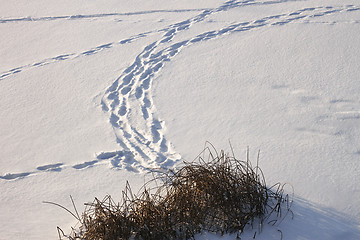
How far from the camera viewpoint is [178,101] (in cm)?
346

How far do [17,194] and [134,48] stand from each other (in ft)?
7.31

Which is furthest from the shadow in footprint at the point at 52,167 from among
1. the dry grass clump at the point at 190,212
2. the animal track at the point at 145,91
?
the dry grass clump at the point at 190,212

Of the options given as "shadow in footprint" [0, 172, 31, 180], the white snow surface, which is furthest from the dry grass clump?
"shadow in footprint" [0, 172, 31, 180]

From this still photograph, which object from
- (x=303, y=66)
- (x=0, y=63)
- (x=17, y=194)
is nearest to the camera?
(x=17, y=194)

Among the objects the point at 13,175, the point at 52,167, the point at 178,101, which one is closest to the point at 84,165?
the point at 52,167

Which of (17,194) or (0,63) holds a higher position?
(0,63)

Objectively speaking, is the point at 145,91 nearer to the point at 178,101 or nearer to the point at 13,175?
the point at 178,101

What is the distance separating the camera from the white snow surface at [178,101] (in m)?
2.44

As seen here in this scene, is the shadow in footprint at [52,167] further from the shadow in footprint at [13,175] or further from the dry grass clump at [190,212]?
the dry grass clump at [190,212]

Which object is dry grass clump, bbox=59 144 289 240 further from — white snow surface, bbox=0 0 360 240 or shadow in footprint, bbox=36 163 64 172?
shadow in footprint, bbox=36 163 64 172

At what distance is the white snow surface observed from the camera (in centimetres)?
244

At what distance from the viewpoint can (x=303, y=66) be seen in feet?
12.1

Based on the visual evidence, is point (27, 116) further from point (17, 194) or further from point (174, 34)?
point (174, 34)

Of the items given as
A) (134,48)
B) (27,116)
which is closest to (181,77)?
(134,48)
